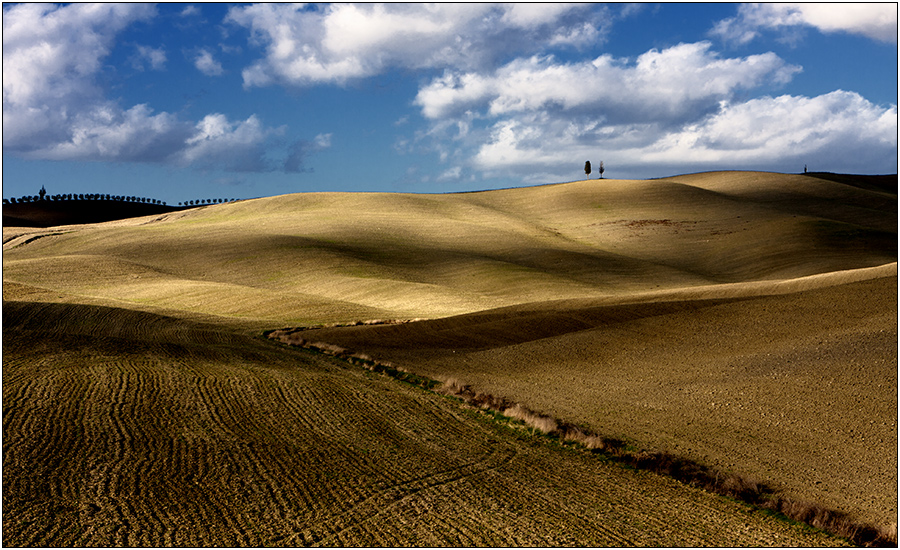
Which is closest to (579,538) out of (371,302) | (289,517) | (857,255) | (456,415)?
(289,517)

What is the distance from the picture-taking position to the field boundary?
11.4 metres

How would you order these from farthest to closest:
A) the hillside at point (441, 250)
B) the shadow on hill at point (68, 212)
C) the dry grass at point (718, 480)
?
the shadow on hill at point (68, 212)
the hillside at point (441, 250)
the dry grass at point (718, 480)

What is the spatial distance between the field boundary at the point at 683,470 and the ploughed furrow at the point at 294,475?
44cm

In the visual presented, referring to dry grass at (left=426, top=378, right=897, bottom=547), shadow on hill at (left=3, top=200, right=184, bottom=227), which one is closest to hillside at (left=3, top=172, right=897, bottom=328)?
shadow on hill at (left=3, top=200, right=184, bottom=227)

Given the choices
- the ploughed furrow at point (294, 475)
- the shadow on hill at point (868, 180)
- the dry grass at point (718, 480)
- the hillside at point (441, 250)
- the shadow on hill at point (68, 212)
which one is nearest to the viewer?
the ploughed furrow at point (294, 475)

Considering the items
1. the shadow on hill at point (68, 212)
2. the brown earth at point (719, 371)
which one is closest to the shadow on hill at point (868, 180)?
the brown earth at point (719, 371)

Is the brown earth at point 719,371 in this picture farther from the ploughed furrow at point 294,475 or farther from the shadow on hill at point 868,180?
the shadow on hill at point 868,180

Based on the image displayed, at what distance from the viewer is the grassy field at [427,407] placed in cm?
1144

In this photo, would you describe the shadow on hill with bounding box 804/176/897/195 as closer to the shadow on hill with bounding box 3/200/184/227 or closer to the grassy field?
the grassy field

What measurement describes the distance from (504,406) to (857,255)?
47.1 metres

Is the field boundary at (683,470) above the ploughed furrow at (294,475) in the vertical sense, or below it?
below

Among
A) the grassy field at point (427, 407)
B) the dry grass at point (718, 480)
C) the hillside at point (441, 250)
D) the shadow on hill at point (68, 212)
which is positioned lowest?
the dry grass at point (718, 480)

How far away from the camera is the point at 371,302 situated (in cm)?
4416

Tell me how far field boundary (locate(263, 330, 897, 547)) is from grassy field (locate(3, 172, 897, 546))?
42 cm
